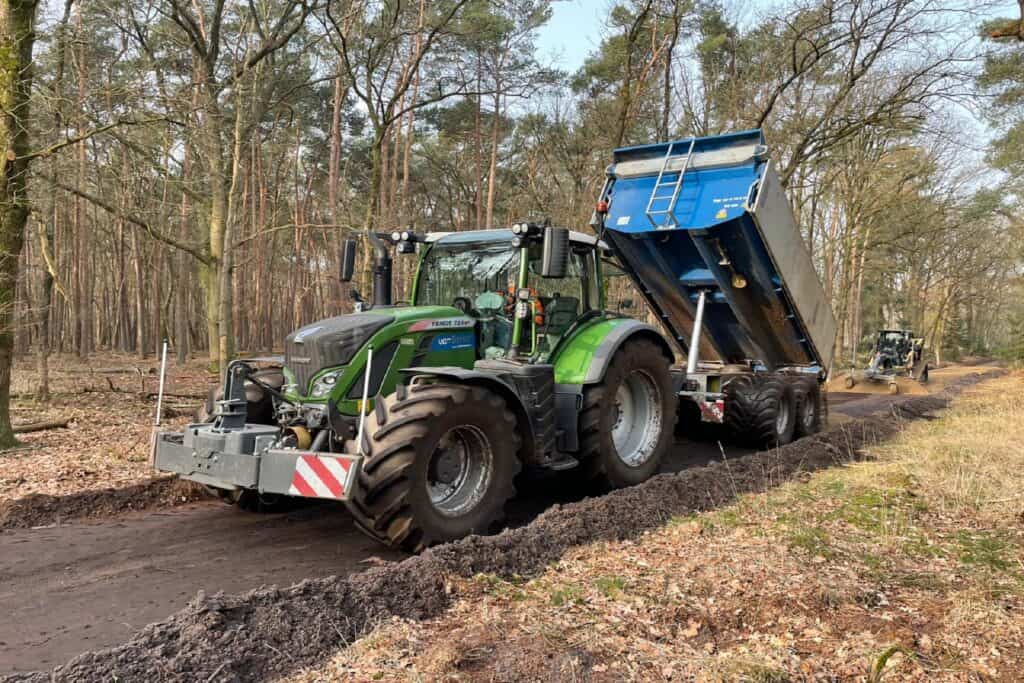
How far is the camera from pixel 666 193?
786cm

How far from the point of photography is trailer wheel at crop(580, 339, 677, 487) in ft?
19.7

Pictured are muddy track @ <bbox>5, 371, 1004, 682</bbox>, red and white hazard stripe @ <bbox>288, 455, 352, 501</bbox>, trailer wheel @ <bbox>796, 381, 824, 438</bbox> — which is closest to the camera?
muddy track @ <bbox>5, 371, 1004, 682</bbox>

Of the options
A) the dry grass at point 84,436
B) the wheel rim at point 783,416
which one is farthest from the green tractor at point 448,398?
the wheel rim at point 783,416

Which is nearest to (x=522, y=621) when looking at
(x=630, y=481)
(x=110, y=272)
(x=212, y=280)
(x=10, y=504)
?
(x=630, y=481)

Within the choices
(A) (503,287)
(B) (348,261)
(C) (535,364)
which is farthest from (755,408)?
(B) (348,261)

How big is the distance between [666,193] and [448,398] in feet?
14.2

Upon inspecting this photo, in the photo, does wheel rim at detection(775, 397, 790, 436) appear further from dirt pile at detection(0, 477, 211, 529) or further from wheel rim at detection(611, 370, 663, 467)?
dirt pile at detection(0, 477, 211, 529)

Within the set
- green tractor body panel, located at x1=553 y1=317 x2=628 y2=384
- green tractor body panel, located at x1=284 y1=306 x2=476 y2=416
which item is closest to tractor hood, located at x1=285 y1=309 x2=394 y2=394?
green tractor body panel, located at x1=284 y1=306 x2=476 y2=416

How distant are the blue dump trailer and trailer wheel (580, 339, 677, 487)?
39.3 inches

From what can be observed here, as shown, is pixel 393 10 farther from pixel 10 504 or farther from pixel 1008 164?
pixel 1008 164

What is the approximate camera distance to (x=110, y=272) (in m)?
34.5

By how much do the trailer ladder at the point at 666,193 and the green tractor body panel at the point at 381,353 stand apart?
2926mm

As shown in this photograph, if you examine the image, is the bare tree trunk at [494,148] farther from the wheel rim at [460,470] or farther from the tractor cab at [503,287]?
the wheel rim at [460,470]

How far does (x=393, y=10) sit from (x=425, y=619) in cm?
1485
